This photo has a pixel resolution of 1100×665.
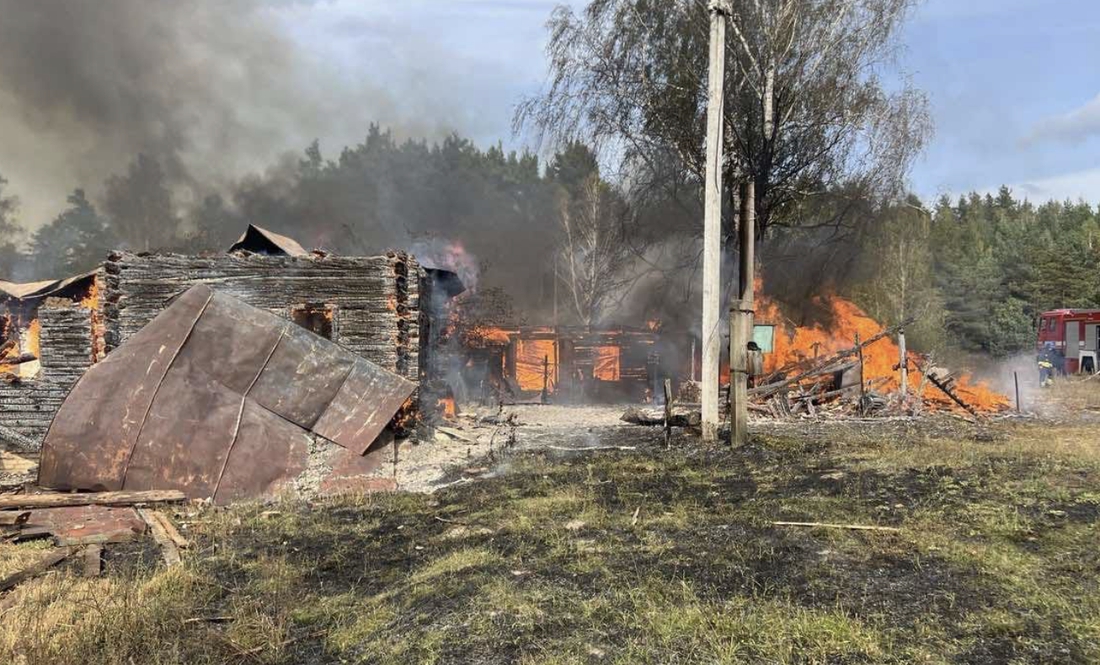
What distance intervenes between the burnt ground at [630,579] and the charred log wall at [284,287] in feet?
13.8

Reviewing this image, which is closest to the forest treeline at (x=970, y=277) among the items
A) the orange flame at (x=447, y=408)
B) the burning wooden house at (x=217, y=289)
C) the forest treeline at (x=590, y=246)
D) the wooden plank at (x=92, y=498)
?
the forest treeline at (x=590, y=246)

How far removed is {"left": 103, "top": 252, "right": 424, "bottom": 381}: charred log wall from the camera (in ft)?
37.8

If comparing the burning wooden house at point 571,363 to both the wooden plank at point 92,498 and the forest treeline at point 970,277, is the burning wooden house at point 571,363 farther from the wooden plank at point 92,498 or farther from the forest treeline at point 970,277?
the wooden plank at point 92,498

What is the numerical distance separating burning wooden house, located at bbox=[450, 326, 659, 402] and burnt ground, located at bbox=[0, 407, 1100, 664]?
15.4 metres

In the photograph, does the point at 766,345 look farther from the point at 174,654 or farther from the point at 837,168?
the point at 174,654

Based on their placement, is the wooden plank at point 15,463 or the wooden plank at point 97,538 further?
the wooden plank at point 15,463

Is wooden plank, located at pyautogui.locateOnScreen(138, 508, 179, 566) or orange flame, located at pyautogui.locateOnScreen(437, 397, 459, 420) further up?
orange flame, located at pyautogui.locateOnScreen(437, 397, 459, 420)

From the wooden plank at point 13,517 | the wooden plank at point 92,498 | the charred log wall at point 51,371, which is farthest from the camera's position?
the charred log wall at point 51,371

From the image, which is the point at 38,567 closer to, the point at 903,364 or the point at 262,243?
the point at 262,243

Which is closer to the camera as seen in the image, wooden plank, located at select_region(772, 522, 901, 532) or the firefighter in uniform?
wooden plank, located at select_region(772, 522, 901, 532)

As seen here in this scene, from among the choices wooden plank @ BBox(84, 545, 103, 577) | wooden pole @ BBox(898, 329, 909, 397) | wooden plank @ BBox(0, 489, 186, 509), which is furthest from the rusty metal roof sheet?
wooden pole @ BBox(898, 329, 909, 397)

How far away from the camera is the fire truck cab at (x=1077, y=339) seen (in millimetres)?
28047

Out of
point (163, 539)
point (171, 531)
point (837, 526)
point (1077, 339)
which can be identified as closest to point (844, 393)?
point (837, 526)

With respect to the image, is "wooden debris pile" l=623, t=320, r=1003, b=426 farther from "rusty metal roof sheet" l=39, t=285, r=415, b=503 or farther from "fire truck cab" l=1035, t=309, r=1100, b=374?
"fire truck cab" l=1035, t=309, r=1100, b=374
